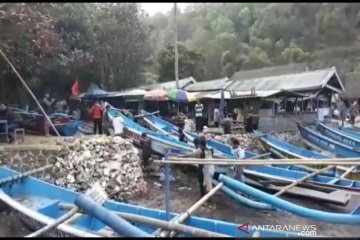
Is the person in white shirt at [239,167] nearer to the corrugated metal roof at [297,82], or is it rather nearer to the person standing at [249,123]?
the person standing at [249,123]

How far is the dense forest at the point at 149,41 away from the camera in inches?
502

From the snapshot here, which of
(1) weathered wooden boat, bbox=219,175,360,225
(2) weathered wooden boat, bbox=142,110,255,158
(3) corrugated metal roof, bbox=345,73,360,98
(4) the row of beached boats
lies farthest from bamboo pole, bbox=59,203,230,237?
(3) corrugated metal roof, bbox=345,73,360,98

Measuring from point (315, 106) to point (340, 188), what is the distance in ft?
46.9

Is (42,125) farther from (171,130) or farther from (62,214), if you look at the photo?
(62,214)

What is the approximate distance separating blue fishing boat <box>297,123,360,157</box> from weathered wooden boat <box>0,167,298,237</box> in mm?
10901

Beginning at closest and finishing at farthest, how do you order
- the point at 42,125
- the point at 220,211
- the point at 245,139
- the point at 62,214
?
the point at 62,214 → the point at 220,211 → the point at 42,125 → the point at 245,139

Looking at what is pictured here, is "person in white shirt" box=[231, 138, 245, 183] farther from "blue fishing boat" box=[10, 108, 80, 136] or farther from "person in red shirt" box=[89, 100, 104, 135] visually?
"blue fishing boat" box=[10, 108, 80, 136]

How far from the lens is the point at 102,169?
36.2 feet

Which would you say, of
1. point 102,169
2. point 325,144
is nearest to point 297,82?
point 325,144

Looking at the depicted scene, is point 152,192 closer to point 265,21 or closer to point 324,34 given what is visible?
point 324,34

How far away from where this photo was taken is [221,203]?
410 inches

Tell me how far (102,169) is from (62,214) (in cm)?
356

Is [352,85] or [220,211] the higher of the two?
[352,85]

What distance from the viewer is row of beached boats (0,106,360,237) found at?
6047 millimetres
